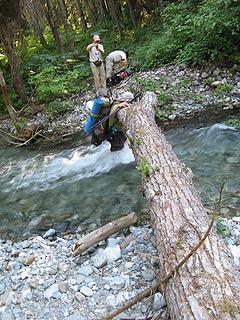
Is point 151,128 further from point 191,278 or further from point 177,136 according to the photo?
point 191,278

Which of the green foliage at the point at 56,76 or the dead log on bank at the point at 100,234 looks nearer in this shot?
the dead log on bank at the point at 100,234

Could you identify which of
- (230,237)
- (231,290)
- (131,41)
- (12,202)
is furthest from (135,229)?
(131,41)

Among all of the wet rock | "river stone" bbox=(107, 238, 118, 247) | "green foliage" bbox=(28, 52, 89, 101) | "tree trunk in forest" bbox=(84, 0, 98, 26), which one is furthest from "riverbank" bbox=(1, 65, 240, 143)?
"tree trunk in forest" bbox=(84, 0, 98, 26)

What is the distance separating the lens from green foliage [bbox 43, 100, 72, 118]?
12328 mm

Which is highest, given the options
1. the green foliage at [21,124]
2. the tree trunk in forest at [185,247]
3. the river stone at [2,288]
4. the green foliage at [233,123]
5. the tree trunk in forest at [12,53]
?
the tree trunk in forest at [12,53]

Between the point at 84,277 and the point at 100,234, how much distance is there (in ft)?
2.42

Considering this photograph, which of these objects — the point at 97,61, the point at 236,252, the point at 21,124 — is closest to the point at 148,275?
the point at 236,252

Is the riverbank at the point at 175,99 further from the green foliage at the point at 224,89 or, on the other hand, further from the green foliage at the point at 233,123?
the green foliage at the point at 233,123

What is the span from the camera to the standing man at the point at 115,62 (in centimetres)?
1323

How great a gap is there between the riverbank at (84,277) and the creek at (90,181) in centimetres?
83

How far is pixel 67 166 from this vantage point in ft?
28.6

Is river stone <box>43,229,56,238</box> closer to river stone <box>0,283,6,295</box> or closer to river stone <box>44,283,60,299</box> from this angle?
river stone <box>0,283,6,295</box>

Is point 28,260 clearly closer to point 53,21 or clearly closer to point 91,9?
point 53,21

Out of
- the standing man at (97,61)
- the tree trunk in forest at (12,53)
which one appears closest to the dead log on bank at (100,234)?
the standing man at (97,61)
